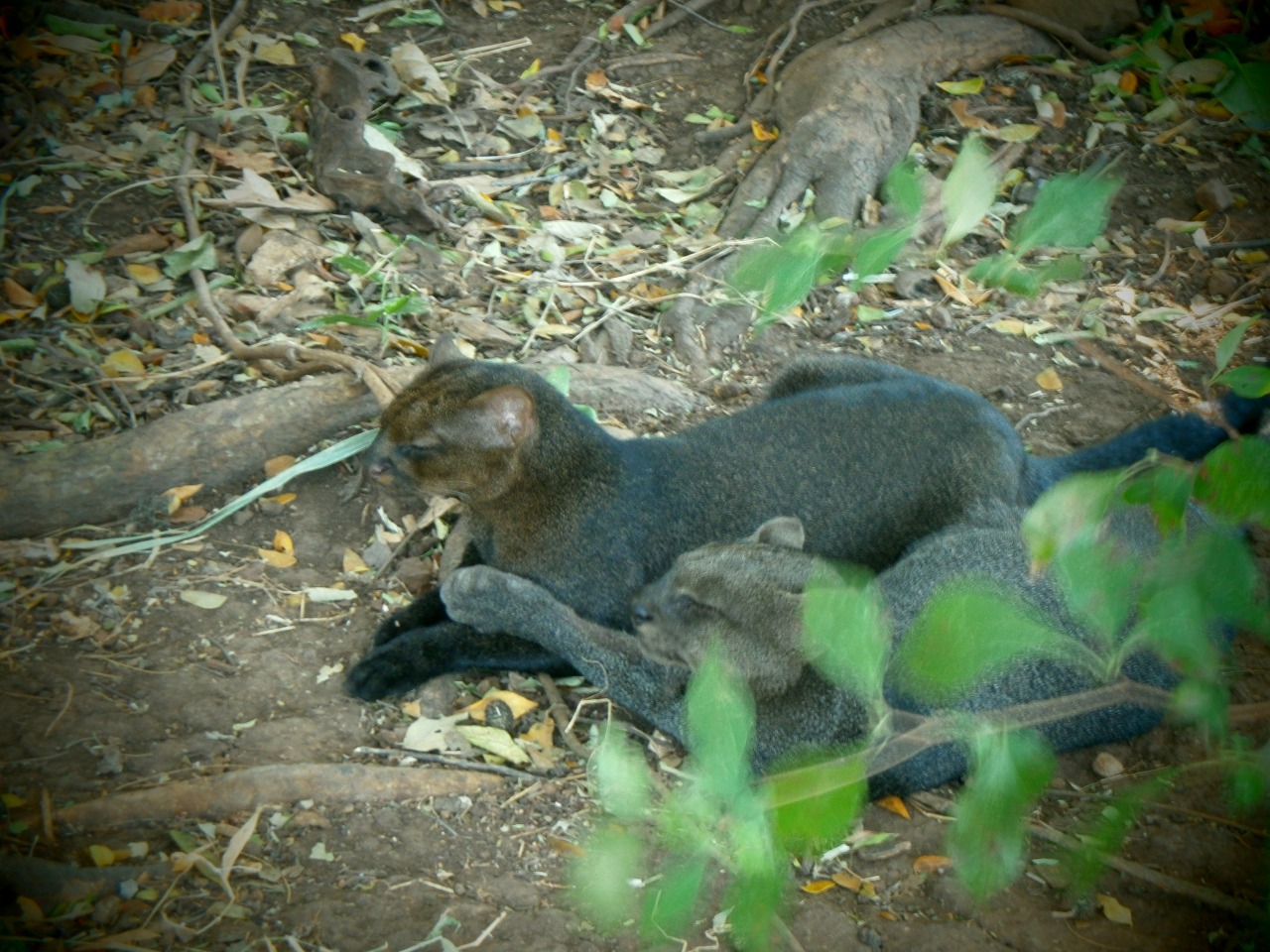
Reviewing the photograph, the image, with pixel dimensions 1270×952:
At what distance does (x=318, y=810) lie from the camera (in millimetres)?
4199

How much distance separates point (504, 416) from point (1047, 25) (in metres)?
6.53

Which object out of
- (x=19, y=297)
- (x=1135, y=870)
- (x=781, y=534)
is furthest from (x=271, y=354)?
(x=1135, y=870)

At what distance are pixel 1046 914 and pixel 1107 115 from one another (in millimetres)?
6633

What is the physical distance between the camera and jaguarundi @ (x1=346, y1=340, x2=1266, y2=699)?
4.95 m

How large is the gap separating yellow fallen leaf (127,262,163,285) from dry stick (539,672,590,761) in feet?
9.88

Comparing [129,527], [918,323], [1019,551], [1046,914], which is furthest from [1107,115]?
[129,527]

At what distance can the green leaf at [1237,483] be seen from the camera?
1.38 meters

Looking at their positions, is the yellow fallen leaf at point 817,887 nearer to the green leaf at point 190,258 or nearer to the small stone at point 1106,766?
the small stone at point 1106,766

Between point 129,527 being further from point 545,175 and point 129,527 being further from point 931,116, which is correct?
point 931,116

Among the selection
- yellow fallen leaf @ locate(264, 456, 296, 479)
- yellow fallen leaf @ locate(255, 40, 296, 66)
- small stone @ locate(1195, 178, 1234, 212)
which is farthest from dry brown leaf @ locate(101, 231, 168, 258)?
small stone @ locate(1195, 178, 1234, 212)

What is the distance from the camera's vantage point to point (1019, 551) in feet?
15.5

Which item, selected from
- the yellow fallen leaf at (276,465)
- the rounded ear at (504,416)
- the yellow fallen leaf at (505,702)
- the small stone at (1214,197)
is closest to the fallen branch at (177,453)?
the yellow fallen leaf at (276,465)

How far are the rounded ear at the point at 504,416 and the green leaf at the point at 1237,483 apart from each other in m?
3.64

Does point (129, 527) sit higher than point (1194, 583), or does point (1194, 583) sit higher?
point (1194, 583)
